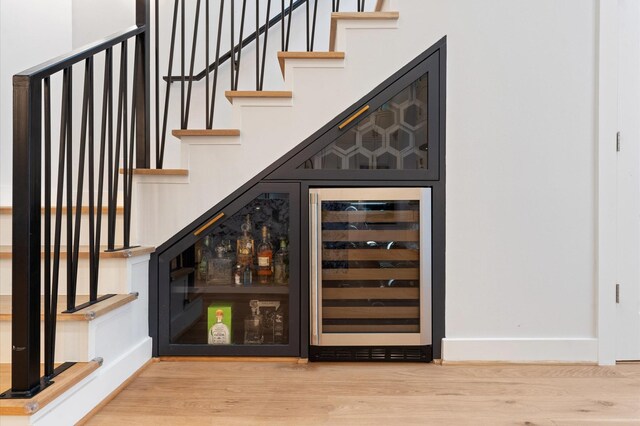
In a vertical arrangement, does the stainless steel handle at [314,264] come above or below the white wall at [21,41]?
below

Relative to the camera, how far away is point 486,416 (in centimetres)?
154

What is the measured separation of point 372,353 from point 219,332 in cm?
77

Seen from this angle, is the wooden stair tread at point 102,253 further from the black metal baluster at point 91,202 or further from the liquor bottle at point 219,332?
the liquor bottle at point 219,332

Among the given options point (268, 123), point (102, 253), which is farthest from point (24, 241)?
point (268, 123)

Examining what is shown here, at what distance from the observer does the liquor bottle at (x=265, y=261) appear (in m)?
2.16

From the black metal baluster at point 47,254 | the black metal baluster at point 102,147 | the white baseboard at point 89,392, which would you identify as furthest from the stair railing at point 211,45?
the white baseboard at point 89,392

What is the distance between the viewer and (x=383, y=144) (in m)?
2.09

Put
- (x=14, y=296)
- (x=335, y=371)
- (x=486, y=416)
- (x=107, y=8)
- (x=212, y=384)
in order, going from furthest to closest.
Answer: (x=107, y=8) < (x=335, y=371) < (x=212, y=384) < (x=486, y=416) < (x=14, y=296)

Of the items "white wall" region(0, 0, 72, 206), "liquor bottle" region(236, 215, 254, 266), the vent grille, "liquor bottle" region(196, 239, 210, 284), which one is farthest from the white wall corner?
"white wall" region(0, 0, 72, 206)

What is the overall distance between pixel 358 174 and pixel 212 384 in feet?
3.79

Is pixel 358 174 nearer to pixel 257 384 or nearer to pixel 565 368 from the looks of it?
pixel 257 384

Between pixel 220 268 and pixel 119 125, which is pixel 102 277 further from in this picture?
pixel 119 125

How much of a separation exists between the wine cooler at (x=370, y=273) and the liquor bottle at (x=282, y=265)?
0.14m

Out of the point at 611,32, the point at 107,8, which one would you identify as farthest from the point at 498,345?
the point at 107,8
